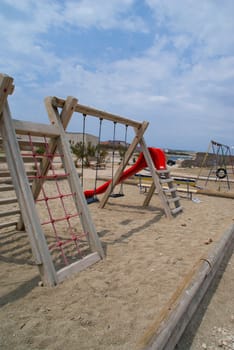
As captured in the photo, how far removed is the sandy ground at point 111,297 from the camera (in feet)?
5.61

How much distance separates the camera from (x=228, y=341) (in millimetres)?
1823

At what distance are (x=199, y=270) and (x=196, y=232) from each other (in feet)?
6.20

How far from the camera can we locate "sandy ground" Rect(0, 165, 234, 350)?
1709 mm

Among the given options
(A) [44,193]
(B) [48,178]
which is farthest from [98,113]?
(A) [44,193]

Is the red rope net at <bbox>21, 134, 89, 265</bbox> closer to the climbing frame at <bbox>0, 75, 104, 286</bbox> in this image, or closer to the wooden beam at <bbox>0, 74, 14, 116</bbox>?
the climbing frame at <bbox>0, 75, 104, 286</bbox>

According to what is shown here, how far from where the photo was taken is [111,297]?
2184 mm

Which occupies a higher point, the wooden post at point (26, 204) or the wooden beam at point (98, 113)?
the wooden beam at point (98, 113)

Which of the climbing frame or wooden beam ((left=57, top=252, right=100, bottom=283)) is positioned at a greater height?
the climbing frame

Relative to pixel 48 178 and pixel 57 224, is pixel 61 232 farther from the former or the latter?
pixel 48 178

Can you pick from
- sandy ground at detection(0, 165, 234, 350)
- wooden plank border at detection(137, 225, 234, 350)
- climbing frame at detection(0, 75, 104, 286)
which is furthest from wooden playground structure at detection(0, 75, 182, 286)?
wooden plank border at detection(137, 225, 234, 350)

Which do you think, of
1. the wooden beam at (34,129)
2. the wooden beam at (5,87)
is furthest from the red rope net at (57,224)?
the wooden beam at (5,87)

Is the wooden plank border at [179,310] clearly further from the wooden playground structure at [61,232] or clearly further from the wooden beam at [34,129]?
the wooden beam at [34,129]

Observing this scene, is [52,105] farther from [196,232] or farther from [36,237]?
[196,232]

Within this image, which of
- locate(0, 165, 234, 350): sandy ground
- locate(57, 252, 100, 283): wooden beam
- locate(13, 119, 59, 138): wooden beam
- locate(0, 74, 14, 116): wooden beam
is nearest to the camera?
locate(0, 165, 234, 350): sandy ground
